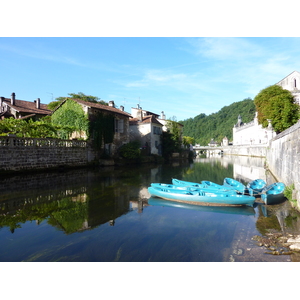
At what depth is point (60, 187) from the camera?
1439 cm

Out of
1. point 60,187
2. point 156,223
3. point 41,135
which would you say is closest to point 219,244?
point 156,223

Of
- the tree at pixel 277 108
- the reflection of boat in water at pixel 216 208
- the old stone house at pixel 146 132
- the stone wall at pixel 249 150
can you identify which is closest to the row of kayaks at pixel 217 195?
the reflection of boat in water at pixel 216 208

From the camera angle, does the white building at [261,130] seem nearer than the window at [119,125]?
No

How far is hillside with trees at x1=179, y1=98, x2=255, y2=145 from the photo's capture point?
10533 cm

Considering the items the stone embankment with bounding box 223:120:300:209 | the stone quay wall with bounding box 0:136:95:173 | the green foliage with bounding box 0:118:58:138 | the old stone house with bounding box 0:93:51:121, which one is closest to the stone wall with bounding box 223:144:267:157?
the stone embankment with bounding box 223:120:300:209

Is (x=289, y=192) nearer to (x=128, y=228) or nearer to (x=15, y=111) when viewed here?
(x=128, y=228)

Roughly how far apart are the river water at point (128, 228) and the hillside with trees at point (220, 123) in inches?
3776

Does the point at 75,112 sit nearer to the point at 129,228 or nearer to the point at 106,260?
the point at 129,228

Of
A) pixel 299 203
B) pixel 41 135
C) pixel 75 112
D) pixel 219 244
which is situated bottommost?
pixel 219 244

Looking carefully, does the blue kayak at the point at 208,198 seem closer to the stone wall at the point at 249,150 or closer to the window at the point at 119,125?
the window at the point at 119,125

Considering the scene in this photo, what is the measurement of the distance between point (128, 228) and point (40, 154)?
649 inches

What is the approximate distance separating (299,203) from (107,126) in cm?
2505

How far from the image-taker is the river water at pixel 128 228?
5707mm

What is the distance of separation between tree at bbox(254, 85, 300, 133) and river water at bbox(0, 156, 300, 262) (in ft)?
64.2
